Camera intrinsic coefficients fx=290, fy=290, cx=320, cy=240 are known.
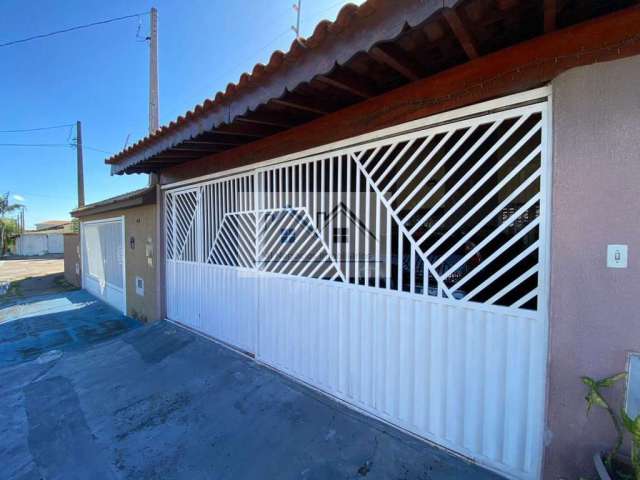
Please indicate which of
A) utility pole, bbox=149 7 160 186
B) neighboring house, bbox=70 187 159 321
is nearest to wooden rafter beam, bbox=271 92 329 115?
neighboring house, bbox=70 187 159 321

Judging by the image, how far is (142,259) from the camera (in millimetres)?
6629

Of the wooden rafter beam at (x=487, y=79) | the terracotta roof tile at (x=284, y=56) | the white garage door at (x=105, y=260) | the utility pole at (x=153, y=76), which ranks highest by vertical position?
the utility pole at (x=153, y=76)

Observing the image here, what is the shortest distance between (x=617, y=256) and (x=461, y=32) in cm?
152

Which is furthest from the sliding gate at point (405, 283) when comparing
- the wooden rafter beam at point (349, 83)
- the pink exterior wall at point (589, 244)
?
the wooden rafter beam at point (349, 83)

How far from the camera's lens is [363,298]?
2.82m

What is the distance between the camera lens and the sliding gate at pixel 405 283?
2.00 metres

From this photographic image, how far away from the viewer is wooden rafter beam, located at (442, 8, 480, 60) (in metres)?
1.45

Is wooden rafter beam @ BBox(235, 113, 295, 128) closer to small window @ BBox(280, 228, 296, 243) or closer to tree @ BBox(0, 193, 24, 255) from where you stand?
small window @ BBox(280, 228, 296, 243)

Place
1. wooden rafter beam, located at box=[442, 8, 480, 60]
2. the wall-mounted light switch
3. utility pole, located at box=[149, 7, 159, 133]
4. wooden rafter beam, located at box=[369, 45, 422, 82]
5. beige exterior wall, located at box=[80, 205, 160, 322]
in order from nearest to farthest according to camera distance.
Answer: wooden rafter beam, located at box=[442, 8, 480, 60] → the wall-mounted light switch → wooden rafter beam, located at box=[369, 45, 422, 82] → beige exterior wall, located at box=[80, 205, 160, 322] → utility pole, located at box=[149, 7, 159, 133]

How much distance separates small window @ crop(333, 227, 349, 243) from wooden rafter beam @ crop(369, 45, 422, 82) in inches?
60.6

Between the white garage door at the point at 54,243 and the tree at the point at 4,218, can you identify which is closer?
the tree at the point at 4,218

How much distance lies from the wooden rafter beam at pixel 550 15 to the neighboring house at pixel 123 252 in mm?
6384

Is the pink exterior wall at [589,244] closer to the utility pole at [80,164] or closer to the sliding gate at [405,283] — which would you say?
the sliding gate at [405,283]

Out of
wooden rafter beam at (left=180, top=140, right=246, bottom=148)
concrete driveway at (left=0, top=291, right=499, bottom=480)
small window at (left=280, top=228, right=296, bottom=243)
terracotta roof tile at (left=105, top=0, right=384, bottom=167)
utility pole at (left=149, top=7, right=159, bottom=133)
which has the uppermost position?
utility pole at (left=149, top=7, right=159, bottom=133)
